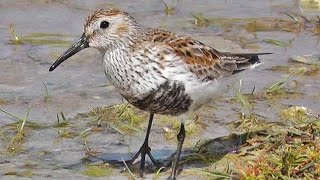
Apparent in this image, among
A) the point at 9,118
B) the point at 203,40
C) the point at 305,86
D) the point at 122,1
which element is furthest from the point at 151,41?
the point at 122,1

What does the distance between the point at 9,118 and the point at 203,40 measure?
9.08 feet

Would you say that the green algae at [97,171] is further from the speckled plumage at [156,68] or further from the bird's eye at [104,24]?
the bird's eye at [104,24]

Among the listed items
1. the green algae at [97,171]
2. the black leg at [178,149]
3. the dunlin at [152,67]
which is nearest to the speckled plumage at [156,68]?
→ the dunlin at [152,67]

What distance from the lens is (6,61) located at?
31.8ft

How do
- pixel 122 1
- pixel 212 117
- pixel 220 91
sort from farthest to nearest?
pixel 122 1 < pixel 212 117 < pixel 220 91

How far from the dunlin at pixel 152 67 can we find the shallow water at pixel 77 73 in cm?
61

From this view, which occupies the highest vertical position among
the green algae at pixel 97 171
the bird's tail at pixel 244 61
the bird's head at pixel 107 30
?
the bird's head at pixel 107 30

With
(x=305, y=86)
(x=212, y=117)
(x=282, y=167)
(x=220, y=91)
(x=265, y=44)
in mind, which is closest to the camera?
(x=282, y=167)

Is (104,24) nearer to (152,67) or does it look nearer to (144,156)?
(152,67)

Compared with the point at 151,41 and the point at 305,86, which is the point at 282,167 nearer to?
the point at 151,41

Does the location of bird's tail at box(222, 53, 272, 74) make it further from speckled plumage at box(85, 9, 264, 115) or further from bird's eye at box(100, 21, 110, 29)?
bird's eye at box(100, 21, 110, 29)

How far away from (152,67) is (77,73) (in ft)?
8.18

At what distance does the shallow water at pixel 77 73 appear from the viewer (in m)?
7.70

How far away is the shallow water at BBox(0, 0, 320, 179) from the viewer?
25.3ft
